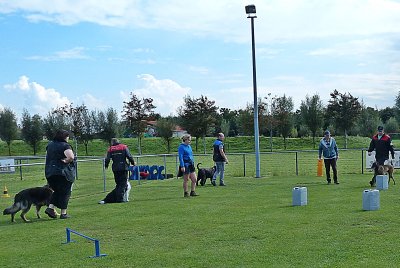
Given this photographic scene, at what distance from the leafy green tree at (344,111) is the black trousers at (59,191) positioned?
51.2 meters

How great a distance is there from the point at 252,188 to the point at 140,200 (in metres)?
4.49

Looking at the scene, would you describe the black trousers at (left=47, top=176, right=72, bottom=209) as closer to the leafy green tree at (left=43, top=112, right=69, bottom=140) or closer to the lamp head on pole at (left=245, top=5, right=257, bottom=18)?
the lamp head on pole at (left=245, top=5, right=257, bottom=18)

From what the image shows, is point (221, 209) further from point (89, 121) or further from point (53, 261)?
point (89, 121)

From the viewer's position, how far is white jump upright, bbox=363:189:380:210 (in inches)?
449

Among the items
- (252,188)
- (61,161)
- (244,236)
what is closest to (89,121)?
(252,188)

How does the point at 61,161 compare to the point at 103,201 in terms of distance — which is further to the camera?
the point at 103,201

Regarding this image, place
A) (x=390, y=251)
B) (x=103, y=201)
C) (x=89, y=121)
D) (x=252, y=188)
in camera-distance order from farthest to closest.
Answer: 1. (x=89, y=121)
2. (x=252, y=188)
3. (x=103, y=201)
4. (x=390, y=251)

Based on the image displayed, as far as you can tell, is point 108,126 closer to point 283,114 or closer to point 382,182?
point 283,114

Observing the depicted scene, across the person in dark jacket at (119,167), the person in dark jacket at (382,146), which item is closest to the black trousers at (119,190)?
the person in dark jacket at (119,167)

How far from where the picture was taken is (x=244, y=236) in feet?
30.2

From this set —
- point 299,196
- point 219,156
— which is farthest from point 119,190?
point 219,156

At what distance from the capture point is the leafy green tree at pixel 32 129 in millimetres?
55500

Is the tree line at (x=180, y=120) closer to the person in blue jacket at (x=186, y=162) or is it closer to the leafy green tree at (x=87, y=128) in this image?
the leafy green tree at (x=87, y=128)

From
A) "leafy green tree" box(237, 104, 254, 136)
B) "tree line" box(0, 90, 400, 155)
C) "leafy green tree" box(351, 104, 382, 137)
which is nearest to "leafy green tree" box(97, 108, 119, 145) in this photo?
"tree line" box(0, 90, 400, 155)
